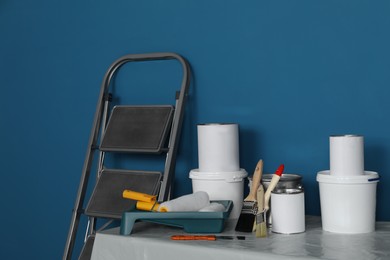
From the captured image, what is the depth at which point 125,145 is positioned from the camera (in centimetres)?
222

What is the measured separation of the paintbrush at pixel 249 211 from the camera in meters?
1.65

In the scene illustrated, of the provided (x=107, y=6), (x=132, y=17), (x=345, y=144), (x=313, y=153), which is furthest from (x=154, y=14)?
(x=345, y=144)

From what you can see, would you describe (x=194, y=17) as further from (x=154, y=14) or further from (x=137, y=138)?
(x=137, y=138)

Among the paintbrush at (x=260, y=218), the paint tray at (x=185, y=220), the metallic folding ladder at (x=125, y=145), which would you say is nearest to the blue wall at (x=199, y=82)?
the metallic folding ladder at (x=125, y=145)

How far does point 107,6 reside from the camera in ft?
8.04

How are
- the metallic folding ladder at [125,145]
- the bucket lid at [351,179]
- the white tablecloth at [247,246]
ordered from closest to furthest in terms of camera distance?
the white tablecloth at [247,246], the bucket lid at [351,179], the metallic folding ladder at [125,145]

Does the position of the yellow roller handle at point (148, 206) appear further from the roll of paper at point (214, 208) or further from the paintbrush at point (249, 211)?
the paintbrush at point (249, 211)

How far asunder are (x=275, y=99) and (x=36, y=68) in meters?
1.28

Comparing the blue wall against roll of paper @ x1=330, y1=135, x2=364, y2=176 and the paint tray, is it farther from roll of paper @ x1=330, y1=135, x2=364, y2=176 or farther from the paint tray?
the paint tray

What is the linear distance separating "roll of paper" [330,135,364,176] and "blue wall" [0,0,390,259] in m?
0.25

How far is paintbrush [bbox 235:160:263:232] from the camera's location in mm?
1648

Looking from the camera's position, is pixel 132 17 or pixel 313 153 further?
pixel 132 17

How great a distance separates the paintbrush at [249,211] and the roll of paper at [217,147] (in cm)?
15

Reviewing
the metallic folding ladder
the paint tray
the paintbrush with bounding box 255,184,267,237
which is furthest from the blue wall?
the paint tray
